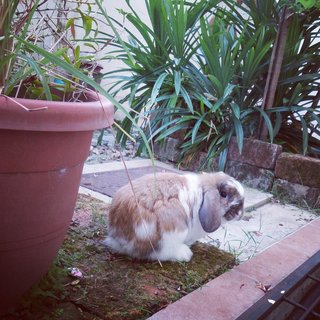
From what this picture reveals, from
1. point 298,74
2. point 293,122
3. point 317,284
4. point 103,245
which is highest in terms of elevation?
point 298,74

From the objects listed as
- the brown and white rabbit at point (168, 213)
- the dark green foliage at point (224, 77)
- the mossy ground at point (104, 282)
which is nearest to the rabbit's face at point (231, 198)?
the brown and white rabbit at point (168, 213)

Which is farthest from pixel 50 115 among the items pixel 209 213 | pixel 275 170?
pixel 275 170

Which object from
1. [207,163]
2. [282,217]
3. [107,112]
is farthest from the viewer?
[207,163]

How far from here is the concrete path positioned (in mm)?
1963

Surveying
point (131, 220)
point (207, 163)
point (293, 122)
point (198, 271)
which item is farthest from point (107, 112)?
point (293, 122)

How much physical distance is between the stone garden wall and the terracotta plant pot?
199 cm

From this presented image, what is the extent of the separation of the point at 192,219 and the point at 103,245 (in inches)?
14.1

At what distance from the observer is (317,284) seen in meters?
1.58

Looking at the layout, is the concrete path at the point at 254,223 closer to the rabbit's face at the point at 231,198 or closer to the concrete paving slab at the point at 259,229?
the concrete paving slab at the point at 259,229

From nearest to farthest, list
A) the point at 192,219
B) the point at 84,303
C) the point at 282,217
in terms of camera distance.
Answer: the point at 84,303
the point at 192,219
the point at 282,217

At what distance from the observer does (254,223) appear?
7.53ft

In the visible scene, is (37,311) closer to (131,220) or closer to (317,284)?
(131,220)

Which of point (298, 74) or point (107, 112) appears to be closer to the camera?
point (107, 112)

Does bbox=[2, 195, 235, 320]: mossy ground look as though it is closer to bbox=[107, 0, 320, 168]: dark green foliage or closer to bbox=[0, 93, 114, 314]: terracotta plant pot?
bbox=[0, 93, 114, 314]: terracotta plant pot
